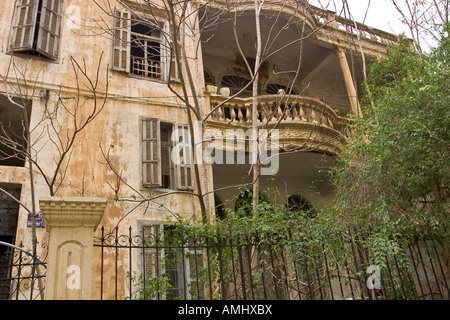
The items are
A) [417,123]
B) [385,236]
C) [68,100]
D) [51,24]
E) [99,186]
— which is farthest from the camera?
[51,24]

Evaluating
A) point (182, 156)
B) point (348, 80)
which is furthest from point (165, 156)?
point (348, 80)

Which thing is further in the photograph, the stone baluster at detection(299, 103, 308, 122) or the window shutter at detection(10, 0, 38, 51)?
the stone baluster at detection(299, 103, 308, 122)

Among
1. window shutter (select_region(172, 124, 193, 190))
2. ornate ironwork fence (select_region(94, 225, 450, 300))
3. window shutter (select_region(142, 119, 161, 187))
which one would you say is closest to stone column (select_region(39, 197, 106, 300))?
ornate ironwork fence (select_region(94, 225, 450, 300))

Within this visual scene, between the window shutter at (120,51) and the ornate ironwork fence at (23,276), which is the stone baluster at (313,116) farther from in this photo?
the ornate ironwork fence at (23,276)

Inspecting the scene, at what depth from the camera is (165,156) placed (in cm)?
935

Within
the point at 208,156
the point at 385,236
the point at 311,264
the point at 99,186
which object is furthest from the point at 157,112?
the point at 385,236

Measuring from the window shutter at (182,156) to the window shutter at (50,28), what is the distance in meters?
3.43

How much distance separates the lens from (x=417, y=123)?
5.39 meters

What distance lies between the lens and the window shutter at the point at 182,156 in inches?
346

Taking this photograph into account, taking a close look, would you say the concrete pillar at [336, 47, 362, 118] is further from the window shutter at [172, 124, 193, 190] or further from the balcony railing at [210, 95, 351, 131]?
the window shutter at [172, 124, 193, 190]

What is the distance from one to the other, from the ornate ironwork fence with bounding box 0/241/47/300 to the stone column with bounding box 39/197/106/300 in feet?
0.84

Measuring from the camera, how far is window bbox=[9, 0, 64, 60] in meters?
8.76

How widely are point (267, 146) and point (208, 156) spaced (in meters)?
1.45
